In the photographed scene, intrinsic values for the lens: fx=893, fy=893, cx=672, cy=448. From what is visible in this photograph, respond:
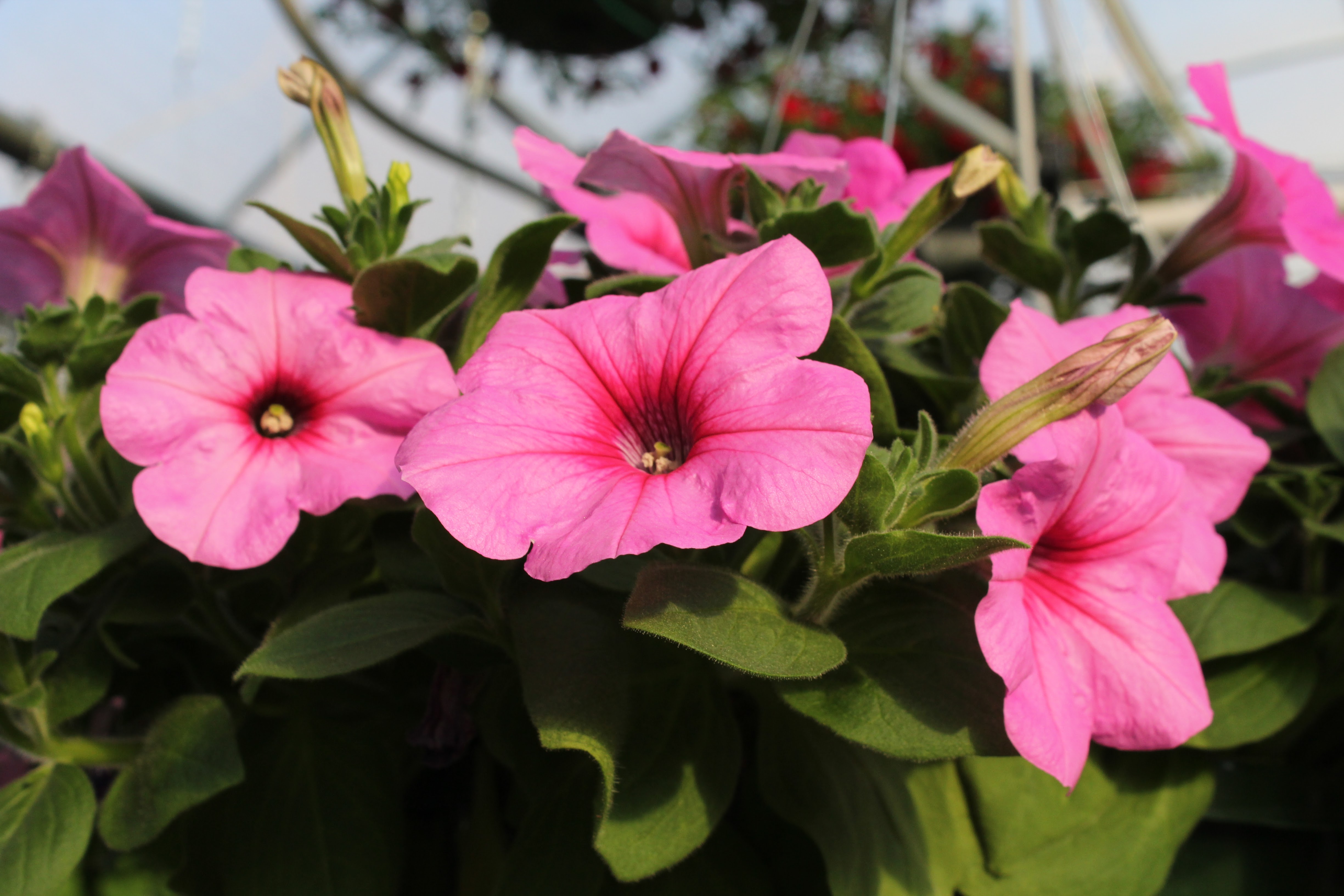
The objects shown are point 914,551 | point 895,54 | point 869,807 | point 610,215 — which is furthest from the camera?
point 895,54

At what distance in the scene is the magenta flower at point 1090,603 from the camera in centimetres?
32

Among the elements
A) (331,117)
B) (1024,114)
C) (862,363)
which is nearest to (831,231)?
(862,363)

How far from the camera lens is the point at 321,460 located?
1.27ft

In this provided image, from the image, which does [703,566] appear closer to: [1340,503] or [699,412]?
[699,412]

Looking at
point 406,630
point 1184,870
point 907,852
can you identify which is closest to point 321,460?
point 406,630

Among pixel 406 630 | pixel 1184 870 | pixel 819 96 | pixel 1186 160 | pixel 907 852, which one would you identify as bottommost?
pixel 1186 160

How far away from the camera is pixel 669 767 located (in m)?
0.37

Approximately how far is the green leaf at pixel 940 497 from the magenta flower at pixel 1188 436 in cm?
10

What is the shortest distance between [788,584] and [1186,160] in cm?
391

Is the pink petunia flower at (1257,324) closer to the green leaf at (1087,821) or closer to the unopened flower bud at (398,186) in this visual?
the green leaf at (1087,821)

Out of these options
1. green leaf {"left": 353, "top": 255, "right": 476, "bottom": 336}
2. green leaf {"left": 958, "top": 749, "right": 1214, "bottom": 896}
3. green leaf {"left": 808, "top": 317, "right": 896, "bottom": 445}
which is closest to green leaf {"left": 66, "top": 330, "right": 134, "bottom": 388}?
green leaf {"left": 353, "top": 255, "right": 476, "bottom": 336}

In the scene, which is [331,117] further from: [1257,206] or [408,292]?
[1257,206]

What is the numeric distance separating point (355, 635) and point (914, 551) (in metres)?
0.21

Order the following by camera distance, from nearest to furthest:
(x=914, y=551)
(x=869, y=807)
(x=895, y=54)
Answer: (x=914, y=551) < (x=869, y=807) < (x=895, y=54)
